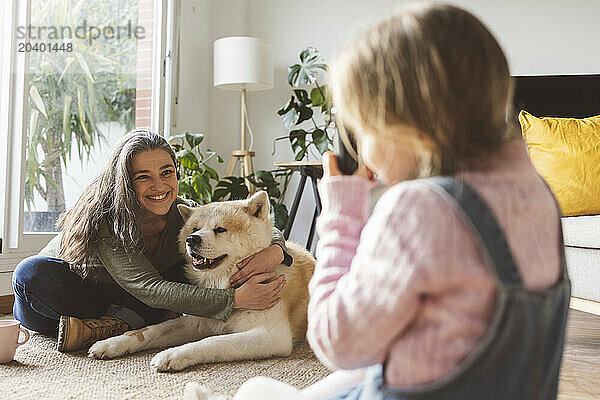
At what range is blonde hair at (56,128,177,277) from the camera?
182 centimetres

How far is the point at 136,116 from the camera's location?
3.62 metres

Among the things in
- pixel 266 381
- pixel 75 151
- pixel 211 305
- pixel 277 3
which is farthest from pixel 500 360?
pixel 277 3

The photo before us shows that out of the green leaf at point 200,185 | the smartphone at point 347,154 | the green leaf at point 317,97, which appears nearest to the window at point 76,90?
the green leaf at point 200,185

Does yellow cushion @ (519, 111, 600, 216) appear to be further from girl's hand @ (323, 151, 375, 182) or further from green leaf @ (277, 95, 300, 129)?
girl's hand @ (323, 151, 375, 182)

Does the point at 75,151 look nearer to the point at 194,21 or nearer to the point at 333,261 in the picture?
the point at 194,21

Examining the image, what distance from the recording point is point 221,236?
186cm

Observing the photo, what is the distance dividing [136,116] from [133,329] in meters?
1.93

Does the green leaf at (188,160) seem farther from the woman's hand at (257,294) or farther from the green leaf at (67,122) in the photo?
the woman's hand at (257,294)

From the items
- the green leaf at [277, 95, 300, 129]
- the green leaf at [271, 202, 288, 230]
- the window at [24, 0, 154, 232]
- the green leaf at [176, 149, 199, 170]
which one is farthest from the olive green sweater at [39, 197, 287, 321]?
the green leaf at [277, 95, 300, 129]

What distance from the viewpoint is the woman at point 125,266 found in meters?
1.79

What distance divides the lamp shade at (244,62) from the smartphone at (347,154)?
2.89 meters

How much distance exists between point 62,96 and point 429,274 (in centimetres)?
287

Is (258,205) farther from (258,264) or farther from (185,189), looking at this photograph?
(185,189)

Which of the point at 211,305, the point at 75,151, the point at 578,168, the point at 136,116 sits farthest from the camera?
the point at 136,116
